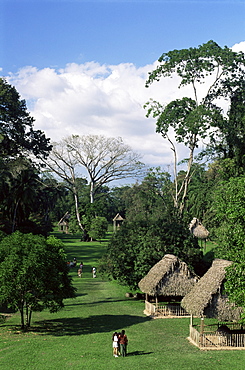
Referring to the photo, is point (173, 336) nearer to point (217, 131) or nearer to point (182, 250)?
point (182, 250)

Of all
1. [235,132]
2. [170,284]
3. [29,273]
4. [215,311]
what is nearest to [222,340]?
[215,311]

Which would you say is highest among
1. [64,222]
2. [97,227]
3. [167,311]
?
[64,222]

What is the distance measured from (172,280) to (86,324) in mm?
6102

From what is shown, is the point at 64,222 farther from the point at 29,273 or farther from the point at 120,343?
the point at 120,343

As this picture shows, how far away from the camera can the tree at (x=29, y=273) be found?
20578mm

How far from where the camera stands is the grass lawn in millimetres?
16828

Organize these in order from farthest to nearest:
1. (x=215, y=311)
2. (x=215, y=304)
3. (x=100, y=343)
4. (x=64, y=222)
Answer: (x=64, y=222), (x=215, y=304), (x=215, y=311), (x=100, y=343)

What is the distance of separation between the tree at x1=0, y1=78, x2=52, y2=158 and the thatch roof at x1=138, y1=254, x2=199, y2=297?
2989 centimetres

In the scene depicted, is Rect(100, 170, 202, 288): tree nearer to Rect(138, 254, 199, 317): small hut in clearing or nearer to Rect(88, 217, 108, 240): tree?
Rect(138, 254, 199, 317): small hut in clearing

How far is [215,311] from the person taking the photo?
20.3 m

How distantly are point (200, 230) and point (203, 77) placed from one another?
22.5 metres

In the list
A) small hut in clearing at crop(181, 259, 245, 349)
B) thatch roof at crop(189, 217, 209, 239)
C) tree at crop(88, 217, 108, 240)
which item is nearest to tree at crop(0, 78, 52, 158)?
tree at crop(88, 217, 108, 240)

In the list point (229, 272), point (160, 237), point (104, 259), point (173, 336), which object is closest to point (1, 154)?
point (104, 259)

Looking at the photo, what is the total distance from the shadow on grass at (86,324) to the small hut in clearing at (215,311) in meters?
4.60
